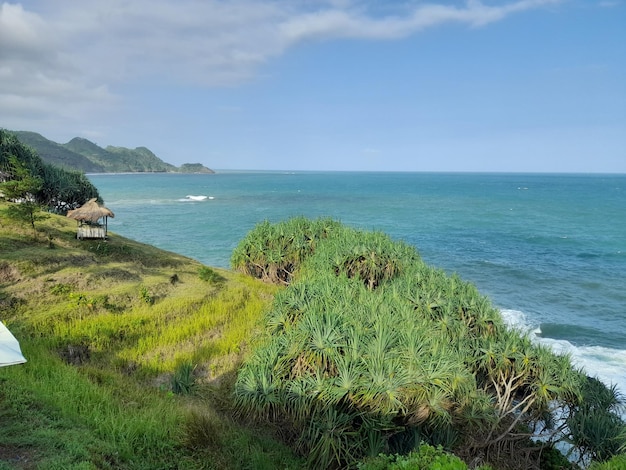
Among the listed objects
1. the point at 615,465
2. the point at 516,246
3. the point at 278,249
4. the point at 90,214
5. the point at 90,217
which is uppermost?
the point at 90,214

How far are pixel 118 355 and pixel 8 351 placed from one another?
715 centimetres

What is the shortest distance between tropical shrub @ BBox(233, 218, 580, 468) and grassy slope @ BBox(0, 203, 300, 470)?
3.52 feet

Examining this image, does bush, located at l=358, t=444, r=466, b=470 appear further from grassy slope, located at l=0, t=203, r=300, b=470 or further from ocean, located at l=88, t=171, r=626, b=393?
ocean, located at l=88, t=171, r=626, b=393

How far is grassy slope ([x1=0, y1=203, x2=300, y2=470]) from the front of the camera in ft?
22.0

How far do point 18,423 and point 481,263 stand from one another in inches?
1326

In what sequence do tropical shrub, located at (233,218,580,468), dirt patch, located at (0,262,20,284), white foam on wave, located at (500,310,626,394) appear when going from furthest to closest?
white foam on wave, located at (500,310,626,394), dirt patch, located at (0,262,20,284), tropical shrub, located at (233,218,580,468)

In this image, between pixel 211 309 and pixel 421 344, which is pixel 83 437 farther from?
pixel 211 309

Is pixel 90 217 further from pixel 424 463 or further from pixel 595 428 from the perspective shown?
pixel 595 428

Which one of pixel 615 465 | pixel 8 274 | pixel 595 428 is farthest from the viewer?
pixel 8 274

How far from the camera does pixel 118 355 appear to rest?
492 inches

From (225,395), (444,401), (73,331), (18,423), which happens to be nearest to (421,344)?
(444,401)

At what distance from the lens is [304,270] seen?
61.1 feet

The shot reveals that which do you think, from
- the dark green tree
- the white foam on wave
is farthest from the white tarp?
the dark green tree

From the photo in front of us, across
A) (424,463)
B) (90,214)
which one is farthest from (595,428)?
(90,214)
